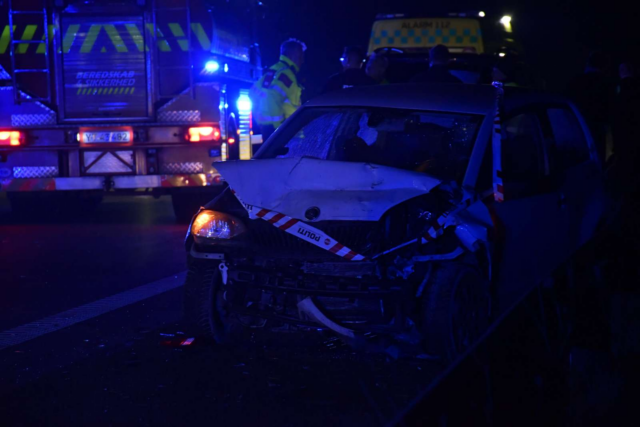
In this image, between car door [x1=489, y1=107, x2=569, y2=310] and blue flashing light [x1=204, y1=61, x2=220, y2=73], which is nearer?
car door [x1=489, y1=107, x2=569, y2=310]

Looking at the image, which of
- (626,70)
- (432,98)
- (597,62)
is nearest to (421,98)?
(432,98)

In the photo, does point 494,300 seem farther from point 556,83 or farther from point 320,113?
point 556,83

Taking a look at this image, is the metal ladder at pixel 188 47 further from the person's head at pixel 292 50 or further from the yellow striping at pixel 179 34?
the person's head at pixel 292 50

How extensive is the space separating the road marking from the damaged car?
1.22 m

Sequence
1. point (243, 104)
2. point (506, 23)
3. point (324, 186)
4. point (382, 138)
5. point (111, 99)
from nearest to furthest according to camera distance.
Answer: point (324, 186) → point (382, 138) → point (111, 99) → point (243, 104) → point (506, 23)

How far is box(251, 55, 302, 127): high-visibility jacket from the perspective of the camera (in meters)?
10.1

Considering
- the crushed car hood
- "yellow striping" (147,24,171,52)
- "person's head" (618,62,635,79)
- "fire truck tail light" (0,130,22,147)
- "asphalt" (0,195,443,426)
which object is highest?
"yellow striping" (147,24,171,52)

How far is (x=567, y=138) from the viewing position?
6453 millimetres

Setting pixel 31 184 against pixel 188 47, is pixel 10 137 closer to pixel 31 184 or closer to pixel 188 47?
pixel 31 184

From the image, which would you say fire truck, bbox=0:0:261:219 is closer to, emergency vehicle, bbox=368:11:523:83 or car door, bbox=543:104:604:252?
emergency vehicle, bbox=368:11:523:83

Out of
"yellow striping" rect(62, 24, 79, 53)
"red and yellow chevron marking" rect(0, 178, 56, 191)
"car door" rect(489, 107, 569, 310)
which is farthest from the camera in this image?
"yellow striping" rect(62, 24, 79, 53)

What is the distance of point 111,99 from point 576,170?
6996 millimetres

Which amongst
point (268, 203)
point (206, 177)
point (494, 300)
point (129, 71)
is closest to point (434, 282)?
point (494, 300)

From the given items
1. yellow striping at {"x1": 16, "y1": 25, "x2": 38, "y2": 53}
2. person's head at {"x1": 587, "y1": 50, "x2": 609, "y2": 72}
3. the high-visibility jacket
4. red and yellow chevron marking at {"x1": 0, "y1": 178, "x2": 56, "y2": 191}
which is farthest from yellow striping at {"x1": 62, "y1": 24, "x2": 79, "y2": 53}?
person's head at {"x1": 587, "y1": 50, "x2": 609, "y2": 72}
